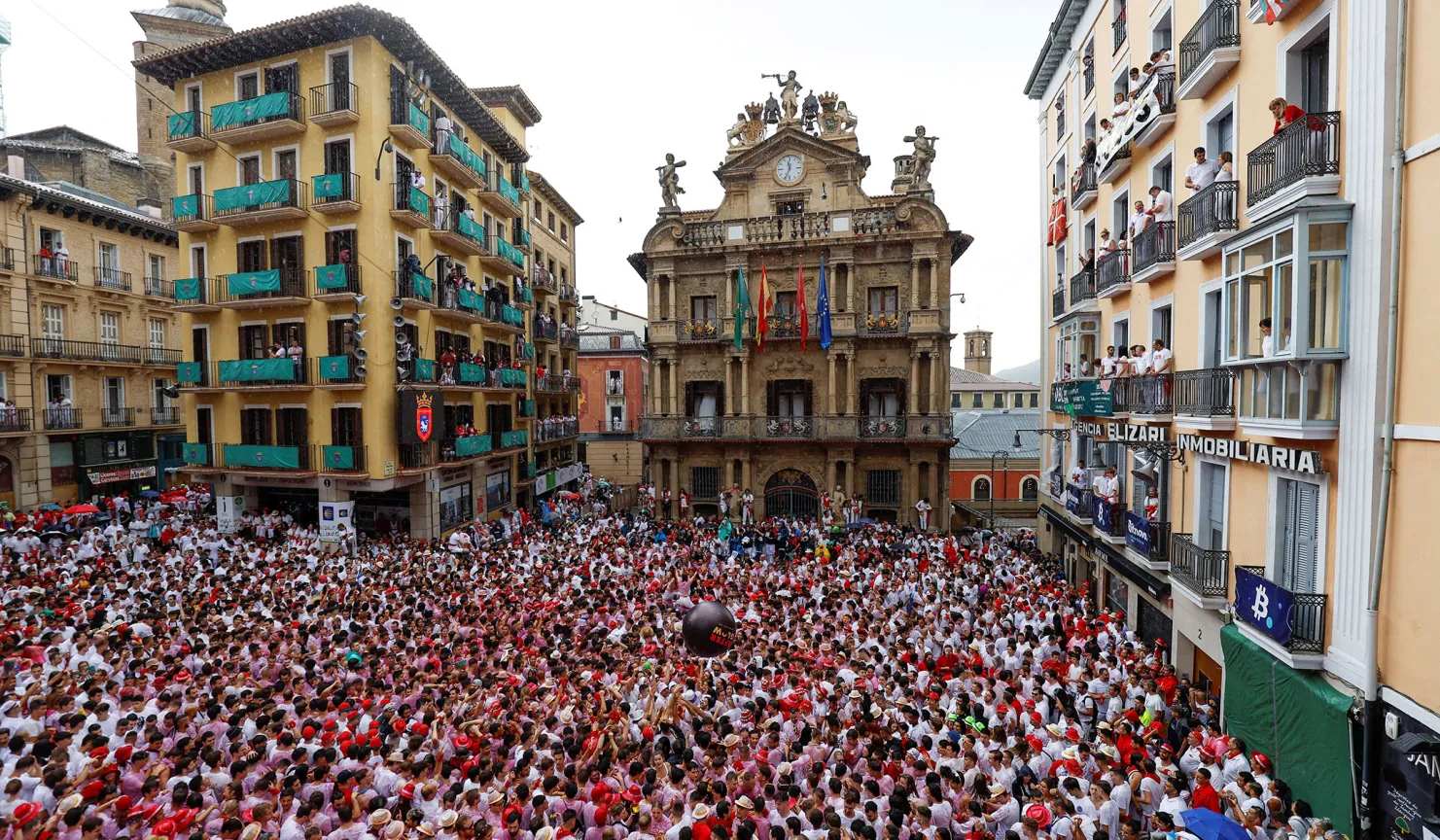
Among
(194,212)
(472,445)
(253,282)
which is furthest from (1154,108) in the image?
(194,212)

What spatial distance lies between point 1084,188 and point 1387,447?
41.2ft

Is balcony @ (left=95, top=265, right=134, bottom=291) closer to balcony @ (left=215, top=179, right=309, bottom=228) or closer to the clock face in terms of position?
balcony @ (left=215, top=179, right=309, bottom=228)

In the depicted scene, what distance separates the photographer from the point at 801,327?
30812mm

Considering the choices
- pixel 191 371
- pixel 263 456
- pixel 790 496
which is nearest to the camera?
pixel 263 456

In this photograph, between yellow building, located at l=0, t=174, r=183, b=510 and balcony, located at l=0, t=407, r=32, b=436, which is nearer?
balcony, located at l=0, t=407, r=32, b=436

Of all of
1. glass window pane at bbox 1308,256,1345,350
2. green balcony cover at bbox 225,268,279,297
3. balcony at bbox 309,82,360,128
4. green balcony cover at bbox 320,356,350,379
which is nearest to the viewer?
glass window pane at bbox 1308,256,1345,350

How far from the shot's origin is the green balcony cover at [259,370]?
75.7ft

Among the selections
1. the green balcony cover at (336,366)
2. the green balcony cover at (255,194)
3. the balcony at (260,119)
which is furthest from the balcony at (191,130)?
the green balcony cover at (336,366)

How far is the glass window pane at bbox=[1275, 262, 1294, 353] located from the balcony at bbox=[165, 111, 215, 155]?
101 feet

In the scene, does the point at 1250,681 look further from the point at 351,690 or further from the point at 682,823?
the point at 351,690

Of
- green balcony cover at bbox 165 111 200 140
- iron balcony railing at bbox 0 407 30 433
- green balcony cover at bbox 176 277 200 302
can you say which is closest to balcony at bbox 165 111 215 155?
green balcony cover at bbox 165 111 200 140

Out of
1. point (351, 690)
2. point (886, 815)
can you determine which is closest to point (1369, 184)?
point (886, 815)

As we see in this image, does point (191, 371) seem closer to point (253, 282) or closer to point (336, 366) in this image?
point (253, 282)

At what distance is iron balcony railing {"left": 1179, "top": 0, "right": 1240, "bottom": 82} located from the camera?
A: 12094mm
